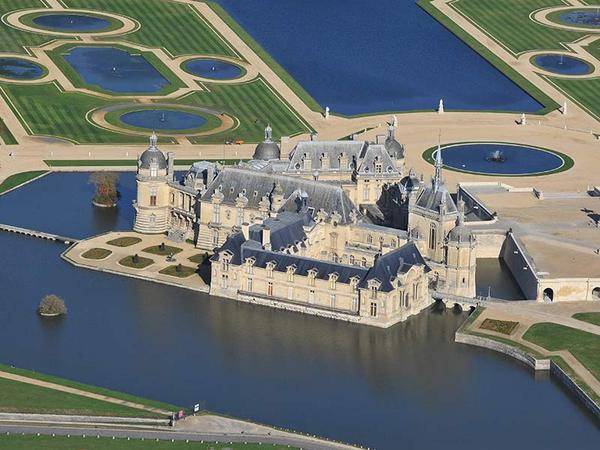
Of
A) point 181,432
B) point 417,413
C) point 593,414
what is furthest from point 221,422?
point 593,414

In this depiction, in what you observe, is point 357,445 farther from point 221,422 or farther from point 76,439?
point 76,439

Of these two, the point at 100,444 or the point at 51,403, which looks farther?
the point at 51,403

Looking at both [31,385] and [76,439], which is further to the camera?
[31,385]

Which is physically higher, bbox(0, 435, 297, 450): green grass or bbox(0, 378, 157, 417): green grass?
bbox(0, 378, 157, 417): green grass

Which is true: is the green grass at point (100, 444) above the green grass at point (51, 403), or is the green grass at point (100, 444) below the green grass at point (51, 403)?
below

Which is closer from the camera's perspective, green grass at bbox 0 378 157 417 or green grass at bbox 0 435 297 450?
green grass at bbox 0 435 297 450
